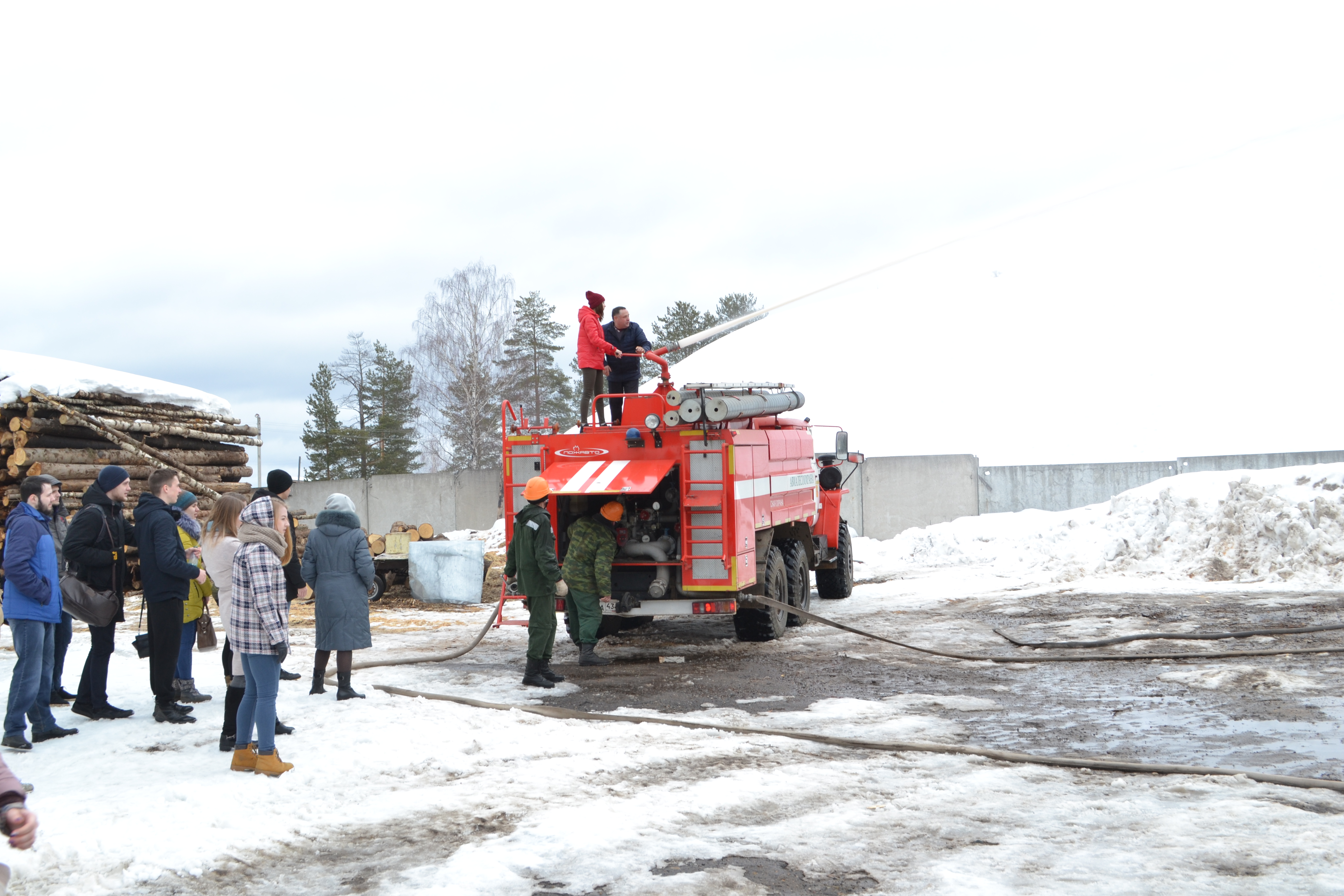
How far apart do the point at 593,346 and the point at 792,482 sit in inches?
120

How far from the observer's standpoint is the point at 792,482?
A: 13.4 m

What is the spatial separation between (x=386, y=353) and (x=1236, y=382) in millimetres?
33433

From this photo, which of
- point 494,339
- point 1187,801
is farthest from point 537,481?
point 494,339

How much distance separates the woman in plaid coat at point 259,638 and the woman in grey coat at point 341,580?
1.75m

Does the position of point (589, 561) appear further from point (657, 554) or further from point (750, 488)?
point (750, 488)

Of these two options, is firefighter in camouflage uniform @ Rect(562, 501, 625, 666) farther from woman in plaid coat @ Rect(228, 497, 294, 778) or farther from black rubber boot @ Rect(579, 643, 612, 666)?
woman in plaid coat @ Rect(228, 497, 294, 778)

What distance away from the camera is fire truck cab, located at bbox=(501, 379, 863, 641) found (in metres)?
10.9

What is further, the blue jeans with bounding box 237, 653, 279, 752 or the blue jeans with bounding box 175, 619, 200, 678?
the blue jeans with bounding box 175, 619, 200, 678

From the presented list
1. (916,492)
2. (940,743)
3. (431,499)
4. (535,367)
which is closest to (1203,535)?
(916,492)

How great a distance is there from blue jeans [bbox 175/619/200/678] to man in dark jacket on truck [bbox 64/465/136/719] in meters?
0.47

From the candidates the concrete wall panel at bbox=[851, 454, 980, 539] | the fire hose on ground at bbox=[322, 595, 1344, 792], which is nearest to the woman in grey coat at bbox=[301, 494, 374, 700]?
the fire hose on ground at bbox=[322, 595, 1344, 792]

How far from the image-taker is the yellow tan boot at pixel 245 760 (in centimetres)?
642

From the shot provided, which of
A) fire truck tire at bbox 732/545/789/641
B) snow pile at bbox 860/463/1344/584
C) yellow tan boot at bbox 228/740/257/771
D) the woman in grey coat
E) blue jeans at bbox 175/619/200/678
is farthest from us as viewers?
snow pile at bbox 860/463/1344/584

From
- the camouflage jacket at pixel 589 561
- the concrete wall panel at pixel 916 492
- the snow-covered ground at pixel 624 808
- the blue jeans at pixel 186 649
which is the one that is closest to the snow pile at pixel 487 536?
the concrete wall panel at pixel 916 492
